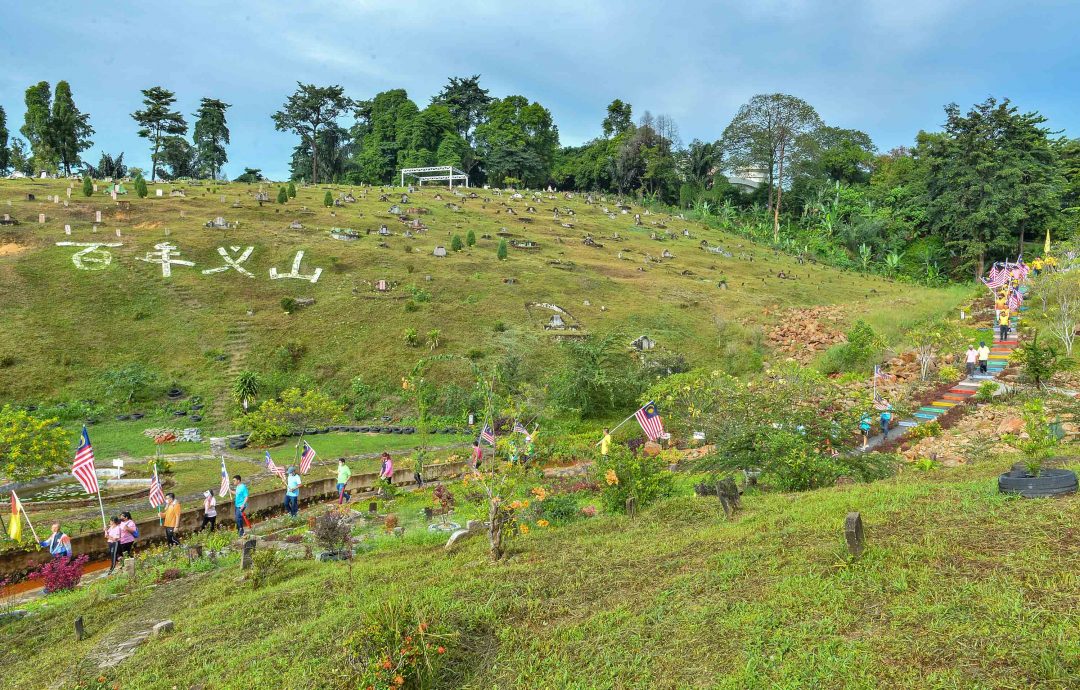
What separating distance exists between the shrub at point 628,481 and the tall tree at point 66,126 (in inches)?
3213

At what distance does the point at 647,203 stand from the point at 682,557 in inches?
3080

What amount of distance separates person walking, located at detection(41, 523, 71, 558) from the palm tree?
1507 centimetres

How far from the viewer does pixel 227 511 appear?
17.0 meters

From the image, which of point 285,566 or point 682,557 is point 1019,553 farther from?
point 285,566

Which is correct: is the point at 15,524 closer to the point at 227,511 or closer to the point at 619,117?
the point at 227,511

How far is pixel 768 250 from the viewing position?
210ft

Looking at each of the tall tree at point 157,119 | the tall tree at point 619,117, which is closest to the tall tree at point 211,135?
the tall tree at point 157,119

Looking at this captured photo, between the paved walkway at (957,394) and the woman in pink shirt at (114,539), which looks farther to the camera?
the paved walkway at (957,394)

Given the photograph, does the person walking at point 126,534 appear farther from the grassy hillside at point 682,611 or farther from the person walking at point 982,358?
the person walking at point 982,358

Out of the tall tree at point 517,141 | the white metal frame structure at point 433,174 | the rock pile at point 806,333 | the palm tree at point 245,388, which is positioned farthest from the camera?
the tall tree at point 517,141

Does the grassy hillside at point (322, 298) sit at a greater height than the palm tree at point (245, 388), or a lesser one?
greater

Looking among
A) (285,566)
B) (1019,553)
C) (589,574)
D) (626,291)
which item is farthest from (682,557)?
(626,291)

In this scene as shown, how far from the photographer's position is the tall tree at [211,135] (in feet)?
268

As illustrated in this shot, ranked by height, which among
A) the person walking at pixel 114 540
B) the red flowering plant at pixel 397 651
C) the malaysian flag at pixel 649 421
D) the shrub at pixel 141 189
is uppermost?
the shrub at pixel 141 189
